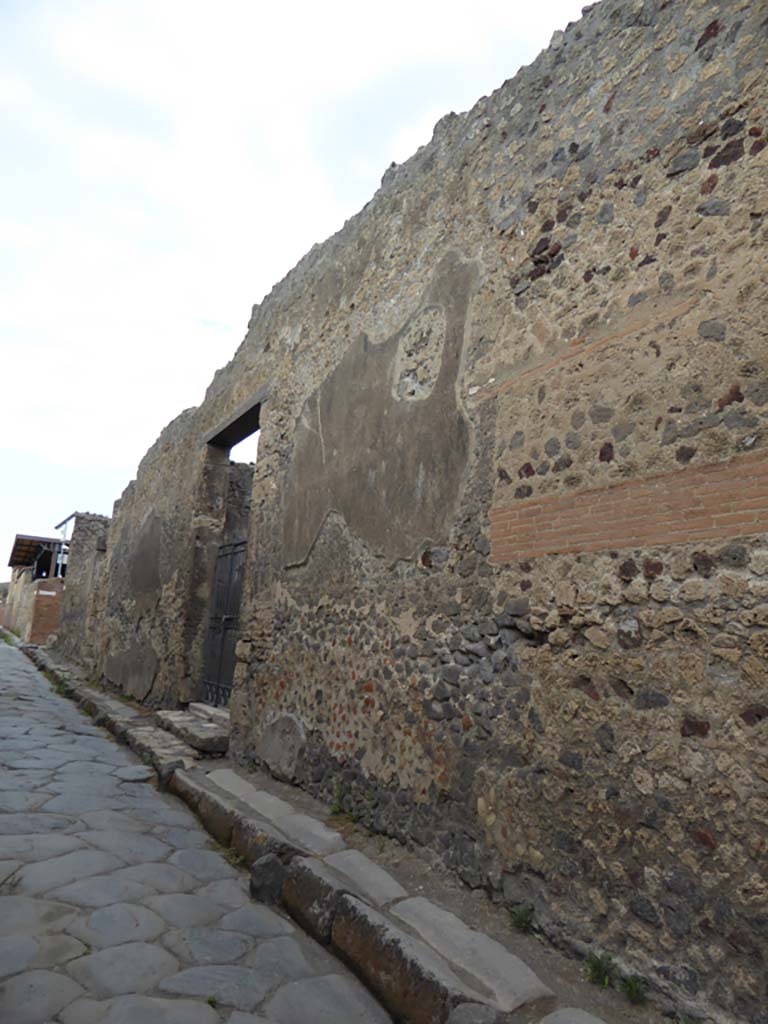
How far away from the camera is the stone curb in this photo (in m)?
1.75

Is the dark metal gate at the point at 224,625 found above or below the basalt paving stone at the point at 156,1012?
above

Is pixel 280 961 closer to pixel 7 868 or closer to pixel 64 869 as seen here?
pixel 64 869

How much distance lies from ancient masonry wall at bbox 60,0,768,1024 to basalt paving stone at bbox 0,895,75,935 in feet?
4.30

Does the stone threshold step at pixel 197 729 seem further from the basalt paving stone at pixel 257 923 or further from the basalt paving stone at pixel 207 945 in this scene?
the basalt paving stone at pixel 207 945

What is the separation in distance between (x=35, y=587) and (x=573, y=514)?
17.3m

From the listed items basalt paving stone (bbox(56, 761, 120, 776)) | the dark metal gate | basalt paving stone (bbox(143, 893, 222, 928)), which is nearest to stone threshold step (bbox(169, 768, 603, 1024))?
basalt paving stone (bbox(143, 893, 222, 928))

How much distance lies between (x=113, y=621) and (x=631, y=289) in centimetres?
749

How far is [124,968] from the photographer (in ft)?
6.32

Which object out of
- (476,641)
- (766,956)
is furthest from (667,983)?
(476,641)

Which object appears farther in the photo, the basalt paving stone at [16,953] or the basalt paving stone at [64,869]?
the basalt paving stone at [64,869]

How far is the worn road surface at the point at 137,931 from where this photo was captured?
5.84 feet

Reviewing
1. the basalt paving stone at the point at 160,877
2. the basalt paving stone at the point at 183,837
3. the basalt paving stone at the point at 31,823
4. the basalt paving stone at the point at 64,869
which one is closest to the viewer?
the basalt paving stone at the point at 64,869

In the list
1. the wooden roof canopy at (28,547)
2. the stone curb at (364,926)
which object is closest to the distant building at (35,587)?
the wooden roof canopy at (28,547)

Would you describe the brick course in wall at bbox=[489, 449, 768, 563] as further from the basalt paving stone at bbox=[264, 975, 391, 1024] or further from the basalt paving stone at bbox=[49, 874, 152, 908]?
the basalt paving stone at bbox=[49, 874, 152, 908]
